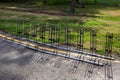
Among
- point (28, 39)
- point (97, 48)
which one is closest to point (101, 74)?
point (97, 48)

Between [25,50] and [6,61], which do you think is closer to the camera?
[6,61]

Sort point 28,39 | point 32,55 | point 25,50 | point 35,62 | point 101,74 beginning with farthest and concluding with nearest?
1. point 28,39
2. point 25,50
3. point 32,55
4. point 35,62
5. point 101,74

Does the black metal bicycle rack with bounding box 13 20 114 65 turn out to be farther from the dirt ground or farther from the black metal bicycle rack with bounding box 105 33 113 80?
the dirt ground

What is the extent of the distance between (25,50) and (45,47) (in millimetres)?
758

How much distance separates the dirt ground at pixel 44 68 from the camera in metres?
6.52

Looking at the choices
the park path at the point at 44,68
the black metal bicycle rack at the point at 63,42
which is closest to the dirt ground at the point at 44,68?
the park path at the point at 44,68

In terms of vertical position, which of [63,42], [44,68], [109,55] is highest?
[44,68]

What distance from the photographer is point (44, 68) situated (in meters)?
7.11

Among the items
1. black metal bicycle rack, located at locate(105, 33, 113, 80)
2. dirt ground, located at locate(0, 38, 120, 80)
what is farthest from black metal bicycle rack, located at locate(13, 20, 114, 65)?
dirt ground, located at locate(0, 38, 120, 80)

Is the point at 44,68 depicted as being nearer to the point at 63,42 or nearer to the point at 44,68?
the point at 44,68

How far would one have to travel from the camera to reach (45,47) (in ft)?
29.9

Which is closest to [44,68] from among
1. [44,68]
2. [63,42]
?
[44,68]

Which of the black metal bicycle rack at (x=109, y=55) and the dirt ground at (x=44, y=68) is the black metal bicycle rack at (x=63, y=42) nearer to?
the black metal bicycle rack at (x=109, y=55)

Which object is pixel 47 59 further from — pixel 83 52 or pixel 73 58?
pixel 83 52
